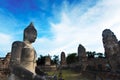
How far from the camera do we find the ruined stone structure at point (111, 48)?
18394 millimetres

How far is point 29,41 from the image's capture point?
6.52 m

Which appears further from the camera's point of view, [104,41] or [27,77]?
[104,41]

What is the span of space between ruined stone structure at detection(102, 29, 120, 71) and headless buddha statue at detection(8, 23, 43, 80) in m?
14.1

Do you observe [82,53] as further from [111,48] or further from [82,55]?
[111,48]

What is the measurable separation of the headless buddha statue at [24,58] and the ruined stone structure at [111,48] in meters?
14.1

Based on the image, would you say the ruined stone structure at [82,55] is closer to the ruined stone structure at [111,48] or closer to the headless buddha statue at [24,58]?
the ruined stone structure at [111,48]

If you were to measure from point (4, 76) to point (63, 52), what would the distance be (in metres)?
15.4

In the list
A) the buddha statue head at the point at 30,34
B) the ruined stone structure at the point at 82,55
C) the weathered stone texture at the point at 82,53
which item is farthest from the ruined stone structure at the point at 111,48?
the buddha statue head at the point at 30,34

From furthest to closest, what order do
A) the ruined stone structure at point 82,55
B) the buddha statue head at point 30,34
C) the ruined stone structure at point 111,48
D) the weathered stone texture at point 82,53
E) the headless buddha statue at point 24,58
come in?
the weathered stone texture at point 82,53
the ruined stone structure at point 82,55
the ruined stone structure at point 111,48
the buddha statue head at point 30,34
the headless buddha statue at point 24,58

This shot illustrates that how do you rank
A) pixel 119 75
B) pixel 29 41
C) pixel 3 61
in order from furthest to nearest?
pixel 3 61
pixel 119 75
pixel 29 41

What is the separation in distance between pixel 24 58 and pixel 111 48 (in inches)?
614

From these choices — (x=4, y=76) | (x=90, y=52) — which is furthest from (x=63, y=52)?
(x=90, y=52)

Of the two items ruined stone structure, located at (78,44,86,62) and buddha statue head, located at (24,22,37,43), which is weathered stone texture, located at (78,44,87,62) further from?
buddha statue head, located at (24,22,37,43)

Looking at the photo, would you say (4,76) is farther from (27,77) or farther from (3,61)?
(27,77)
